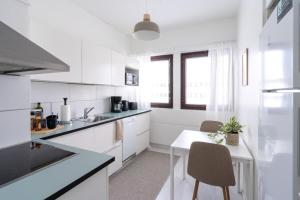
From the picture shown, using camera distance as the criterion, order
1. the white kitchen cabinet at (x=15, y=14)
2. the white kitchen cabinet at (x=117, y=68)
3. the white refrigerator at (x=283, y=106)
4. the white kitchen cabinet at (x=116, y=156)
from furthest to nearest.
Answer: the white kitchen cabinet at (x=117, y=68) → the white kitchen cabinet at (x=116, y=156) → the white kitchen cabinet at (x=15, y=14) → the white refrigerator at (x=283, y=106)

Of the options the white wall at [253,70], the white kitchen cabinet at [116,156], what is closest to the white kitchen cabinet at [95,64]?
the white kitchen cabinet at [116,156]

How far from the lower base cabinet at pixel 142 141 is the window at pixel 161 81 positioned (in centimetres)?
73

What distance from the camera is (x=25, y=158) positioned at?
98cm

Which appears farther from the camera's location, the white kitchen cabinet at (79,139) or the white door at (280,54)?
the white kitchen cabinet at (79,139)

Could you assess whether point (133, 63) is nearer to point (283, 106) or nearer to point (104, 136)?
point (104, 136)

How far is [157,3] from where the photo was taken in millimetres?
2451

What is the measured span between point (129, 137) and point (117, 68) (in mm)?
1282

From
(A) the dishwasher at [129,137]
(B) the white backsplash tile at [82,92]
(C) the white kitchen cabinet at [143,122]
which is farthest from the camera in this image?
(C) the white kitchen cabinet at [143,122]

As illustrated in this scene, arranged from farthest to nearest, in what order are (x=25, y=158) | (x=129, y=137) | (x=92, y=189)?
1. (x=129, y=137)
2. (x=25, y=158)
3. (x=92, y=189)

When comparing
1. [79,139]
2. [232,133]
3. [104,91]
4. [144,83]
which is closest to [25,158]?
[79,139]

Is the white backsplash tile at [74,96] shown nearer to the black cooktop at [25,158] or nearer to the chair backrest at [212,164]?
the black cooktop at [25,158]

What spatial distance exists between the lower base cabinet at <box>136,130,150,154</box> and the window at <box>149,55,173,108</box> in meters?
0.73

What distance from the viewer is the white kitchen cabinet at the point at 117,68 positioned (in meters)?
2.83

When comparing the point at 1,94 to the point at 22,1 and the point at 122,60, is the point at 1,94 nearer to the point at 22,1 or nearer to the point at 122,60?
the point at 22,1
